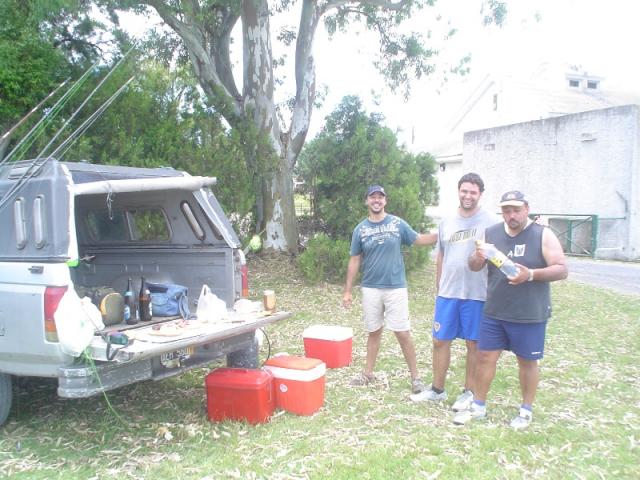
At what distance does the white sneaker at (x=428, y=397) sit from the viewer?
5.19 metres

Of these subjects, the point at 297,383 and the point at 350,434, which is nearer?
the point at 350,434

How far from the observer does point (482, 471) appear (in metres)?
3.82

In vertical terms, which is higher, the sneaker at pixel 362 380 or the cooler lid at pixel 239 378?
the cooler lid at pixel 239 378

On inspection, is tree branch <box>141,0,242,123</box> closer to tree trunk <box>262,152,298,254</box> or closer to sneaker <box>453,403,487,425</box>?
tree trunk <box>262,152,298,254</box>

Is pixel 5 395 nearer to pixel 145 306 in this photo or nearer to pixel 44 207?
pixel 145 306

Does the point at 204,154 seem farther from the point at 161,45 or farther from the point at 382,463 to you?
the point at 382,463

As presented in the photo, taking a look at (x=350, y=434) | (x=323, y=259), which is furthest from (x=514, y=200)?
(x=323, y=259)

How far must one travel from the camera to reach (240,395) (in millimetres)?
4617

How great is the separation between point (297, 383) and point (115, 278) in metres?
2.44

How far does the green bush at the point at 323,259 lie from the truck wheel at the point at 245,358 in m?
5.11

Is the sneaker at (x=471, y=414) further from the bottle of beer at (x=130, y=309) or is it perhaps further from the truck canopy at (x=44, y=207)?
the truck canopy at (x=44, y=207)

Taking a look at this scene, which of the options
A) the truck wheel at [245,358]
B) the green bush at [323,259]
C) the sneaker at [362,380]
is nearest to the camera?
the truck wheel at [245,358]

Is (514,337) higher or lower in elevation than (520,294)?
lower

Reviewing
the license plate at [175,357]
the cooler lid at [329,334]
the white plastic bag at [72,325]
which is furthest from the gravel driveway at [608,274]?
the white plastic bag at [72,325]
